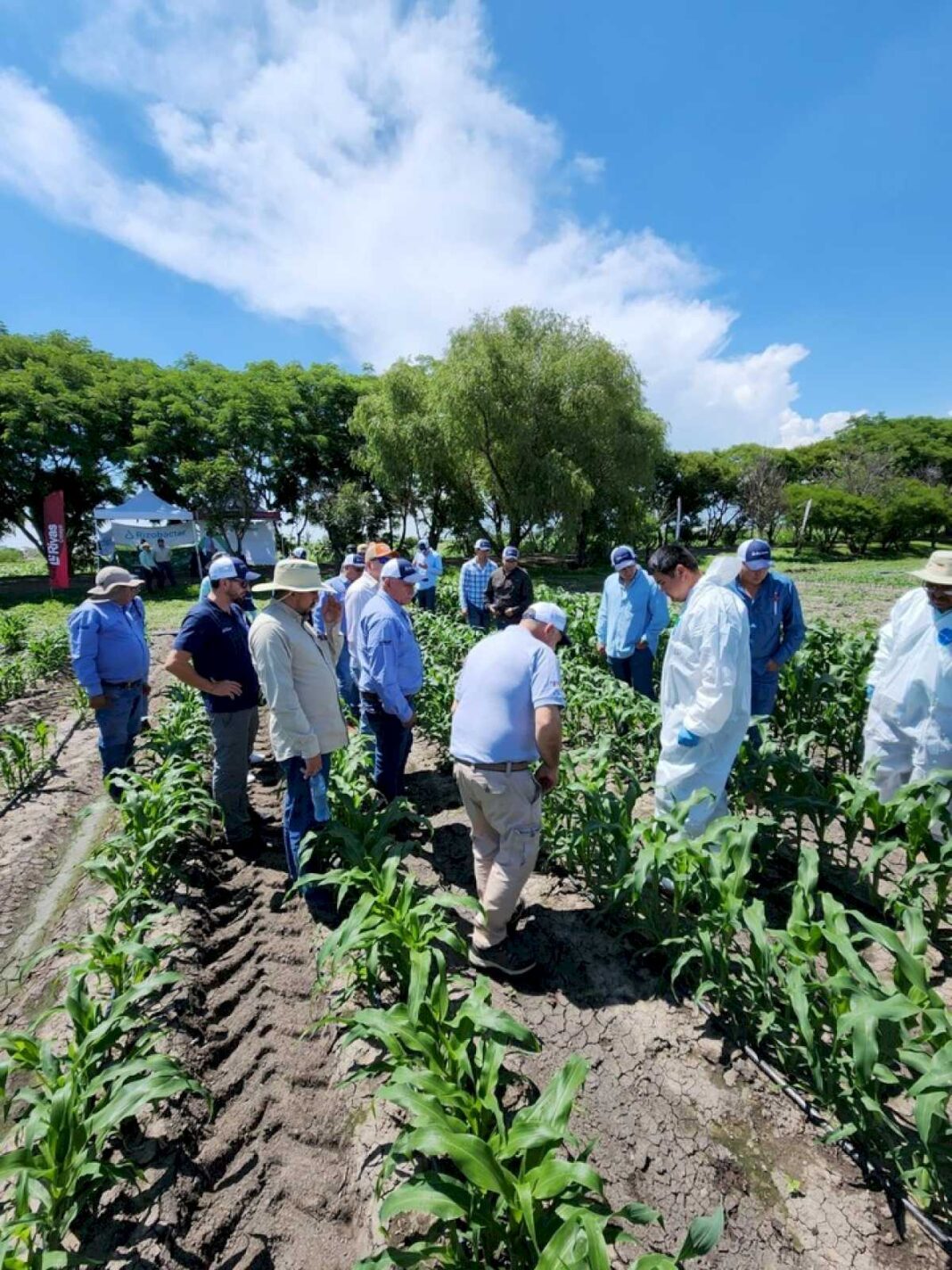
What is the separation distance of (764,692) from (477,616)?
521 cm

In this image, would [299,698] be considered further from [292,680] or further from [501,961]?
[501,961]

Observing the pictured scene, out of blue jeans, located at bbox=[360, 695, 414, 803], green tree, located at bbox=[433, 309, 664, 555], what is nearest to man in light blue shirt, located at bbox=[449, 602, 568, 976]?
blue jeans, located at bbox=[360, 695, 414, 803]


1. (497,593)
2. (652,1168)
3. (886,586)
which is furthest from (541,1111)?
(886,586)

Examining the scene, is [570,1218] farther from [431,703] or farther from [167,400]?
[167,400]

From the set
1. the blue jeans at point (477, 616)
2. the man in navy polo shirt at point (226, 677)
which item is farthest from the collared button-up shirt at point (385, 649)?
the blue jeans at point (477, 616)

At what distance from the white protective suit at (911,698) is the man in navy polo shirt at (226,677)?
409 cm

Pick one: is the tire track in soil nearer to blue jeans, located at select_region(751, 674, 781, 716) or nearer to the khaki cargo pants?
the khaki cargo pants

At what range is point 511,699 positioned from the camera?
2832mm

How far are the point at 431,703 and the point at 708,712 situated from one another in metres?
3.06

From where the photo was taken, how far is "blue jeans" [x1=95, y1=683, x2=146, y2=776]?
473 cm

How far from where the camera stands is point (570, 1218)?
1.44 metres

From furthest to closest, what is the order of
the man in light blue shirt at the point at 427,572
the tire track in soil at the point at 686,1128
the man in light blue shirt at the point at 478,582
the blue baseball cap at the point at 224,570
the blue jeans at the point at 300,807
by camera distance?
the man in light blue shirt at the point at 427,572 < the man in light blue shirt at the point at 478,582 < the blue baseball cap at the point at 224,570 < the blue jeans at the point at 300,807 < the tire track in soil at the point at 686,1128

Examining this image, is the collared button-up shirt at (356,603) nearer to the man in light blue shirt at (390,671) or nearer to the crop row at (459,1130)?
the man in light blue shirt at (390,671)

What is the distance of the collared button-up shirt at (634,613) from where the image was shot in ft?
18.4
